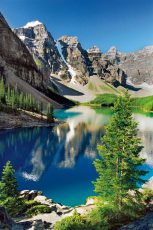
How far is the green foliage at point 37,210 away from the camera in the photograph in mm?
35750

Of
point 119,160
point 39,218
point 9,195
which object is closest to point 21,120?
point 9,195

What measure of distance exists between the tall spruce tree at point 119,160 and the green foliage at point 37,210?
687cm

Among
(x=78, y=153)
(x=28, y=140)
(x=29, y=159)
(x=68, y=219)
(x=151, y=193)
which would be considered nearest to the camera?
(x=68, y=219)

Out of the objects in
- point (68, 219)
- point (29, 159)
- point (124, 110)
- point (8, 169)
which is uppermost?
point (124, 110)

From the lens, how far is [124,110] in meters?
34.9

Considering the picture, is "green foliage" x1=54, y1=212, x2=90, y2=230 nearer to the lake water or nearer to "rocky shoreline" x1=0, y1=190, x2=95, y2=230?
"rocky shoreline" x1=0, y1=190, x2=95, y2=230

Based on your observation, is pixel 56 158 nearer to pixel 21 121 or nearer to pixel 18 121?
pixel 18 121

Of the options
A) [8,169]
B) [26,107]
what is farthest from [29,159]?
[26,107]

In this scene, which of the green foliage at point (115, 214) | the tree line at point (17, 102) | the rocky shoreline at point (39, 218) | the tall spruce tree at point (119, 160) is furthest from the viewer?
the tree line at point (17, 102)

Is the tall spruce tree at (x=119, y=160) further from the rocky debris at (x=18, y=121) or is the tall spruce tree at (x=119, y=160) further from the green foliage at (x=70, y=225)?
the rocky debris at (x=18, y=121)

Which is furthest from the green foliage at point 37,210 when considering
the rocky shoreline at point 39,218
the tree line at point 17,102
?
the tree line at point 17,102

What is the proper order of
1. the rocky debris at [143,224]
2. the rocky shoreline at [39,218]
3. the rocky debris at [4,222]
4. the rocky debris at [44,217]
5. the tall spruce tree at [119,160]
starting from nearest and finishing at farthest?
the rocky debris at [4,222]
the rocky shoreline at [39,218]
the rocky debris at [143,224]
the rocky debris at [44,217]
the tall spruce tree at [119,160]

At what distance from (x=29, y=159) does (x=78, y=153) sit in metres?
15.2

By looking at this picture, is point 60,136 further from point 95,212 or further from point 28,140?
point 95,212
